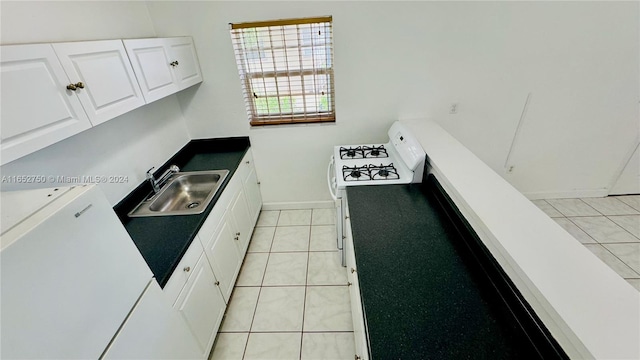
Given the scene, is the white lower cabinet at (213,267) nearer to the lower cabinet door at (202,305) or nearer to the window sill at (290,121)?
the lower cabinet door at (202,305)

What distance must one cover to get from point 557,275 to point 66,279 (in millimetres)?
1512

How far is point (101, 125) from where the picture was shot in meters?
1.60

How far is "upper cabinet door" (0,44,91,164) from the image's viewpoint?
92 cm

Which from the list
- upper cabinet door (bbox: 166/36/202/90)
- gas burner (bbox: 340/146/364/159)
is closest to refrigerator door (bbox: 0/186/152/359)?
upper cabinet door (bbox: 166/36/202/90)

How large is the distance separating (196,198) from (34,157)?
1.03 m

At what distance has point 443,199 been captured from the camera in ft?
5.23

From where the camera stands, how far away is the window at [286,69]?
7.06 ft

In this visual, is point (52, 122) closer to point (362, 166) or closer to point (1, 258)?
point (1, 258)

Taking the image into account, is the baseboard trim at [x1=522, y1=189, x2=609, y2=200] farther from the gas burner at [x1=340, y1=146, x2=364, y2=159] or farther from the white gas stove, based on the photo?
the gas burner at [x1=340, y1=146, x2=364, y2=159]

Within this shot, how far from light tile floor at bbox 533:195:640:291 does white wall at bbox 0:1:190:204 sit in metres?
3.79

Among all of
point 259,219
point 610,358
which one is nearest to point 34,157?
point 259,219

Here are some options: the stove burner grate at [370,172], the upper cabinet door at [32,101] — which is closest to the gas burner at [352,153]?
the stove burner grate at [370,172]

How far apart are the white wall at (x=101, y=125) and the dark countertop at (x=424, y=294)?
1.61 m

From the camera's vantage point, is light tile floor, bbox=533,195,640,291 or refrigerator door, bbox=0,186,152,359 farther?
light tile floor, bbox=533,195,640,291
